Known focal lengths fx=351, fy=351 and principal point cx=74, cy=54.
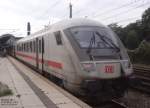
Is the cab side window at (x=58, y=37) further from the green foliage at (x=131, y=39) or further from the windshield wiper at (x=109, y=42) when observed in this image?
the green foliage at (x=131, y=39)

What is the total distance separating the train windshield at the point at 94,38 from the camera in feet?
36.9

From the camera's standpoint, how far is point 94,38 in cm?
1154

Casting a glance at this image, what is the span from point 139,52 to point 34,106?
29.3 meters

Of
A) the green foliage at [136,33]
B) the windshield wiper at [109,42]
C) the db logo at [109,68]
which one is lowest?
the db logo at [109,68]

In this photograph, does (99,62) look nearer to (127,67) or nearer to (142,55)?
(127,67)

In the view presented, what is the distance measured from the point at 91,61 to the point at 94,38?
126 cm

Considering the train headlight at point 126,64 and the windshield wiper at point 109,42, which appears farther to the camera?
the windshield wiper at point 109,42

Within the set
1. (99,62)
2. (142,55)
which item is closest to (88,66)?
(99,62)

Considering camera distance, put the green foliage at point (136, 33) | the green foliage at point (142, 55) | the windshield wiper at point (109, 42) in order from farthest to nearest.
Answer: the green foliage at point (136, 33)
the green foliage at point (142, 55)
the windshield wiper at point (109, 42)

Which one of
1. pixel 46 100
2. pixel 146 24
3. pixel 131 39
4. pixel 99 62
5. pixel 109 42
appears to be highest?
pixel 146 24

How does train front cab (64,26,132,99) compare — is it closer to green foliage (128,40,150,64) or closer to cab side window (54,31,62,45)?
cab side window (54,31,62,45)

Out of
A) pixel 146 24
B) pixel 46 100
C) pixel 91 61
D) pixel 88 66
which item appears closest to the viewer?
pixel 46 100

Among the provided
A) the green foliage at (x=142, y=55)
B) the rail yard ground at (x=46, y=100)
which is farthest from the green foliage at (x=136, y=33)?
the rail yard ground at (x=46, y=100)

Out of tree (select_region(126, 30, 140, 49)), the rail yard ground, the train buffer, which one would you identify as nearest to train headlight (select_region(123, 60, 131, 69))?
the rail yard ground
